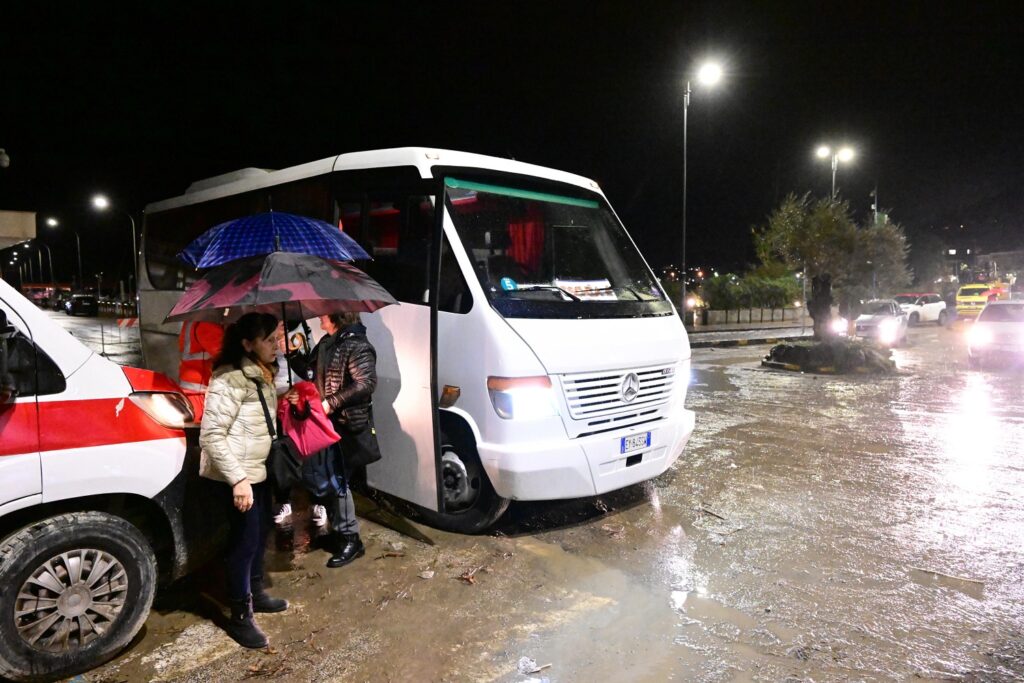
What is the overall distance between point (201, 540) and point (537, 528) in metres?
2.59

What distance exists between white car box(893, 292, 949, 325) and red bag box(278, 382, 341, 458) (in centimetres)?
3325

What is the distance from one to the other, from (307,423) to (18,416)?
1.44 meters

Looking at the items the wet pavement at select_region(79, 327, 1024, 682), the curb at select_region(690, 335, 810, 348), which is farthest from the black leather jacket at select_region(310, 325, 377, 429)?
the curb at select_region(690, 335, 810, 348)

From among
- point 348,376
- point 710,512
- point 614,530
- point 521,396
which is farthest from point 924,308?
point 348,376

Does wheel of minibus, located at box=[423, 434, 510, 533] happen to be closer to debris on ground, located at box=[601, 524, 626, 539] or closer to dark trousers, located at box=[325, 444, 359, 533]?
dark trousers, located at box=[325, 444, 359, 533]

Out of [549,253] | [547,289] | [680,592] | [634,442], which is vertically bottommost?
[680,592]

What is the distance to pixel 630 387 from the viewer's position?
16.2 ft

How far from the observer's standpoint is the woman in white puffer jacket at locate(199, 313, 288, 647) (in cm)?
333

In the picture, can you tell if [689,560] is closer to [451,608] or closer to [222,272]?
[451,608]

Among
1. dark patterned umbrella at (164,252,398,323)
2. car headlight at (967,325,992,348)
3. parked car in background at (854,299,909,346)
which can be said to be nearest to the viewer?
dark patterned umbrella at (164,252,398,323)

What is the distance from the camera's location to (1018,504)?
228 inches

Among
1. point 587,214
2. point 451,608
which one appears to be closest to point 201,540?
point 451,608

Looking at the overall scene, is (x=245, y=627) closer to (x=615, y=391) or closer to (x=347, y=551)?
(x=347, y=551)

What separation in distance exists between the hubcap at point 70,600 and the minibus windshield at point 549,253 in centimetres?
274
